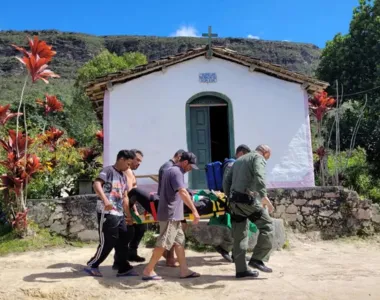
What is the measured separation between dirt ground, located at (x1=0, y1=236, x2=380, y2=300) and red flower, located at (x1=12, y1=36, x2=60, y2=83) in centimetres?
333

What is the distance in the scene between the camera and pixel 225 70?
10125 millimetres

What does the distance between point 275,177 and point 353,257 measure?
3.04 meters

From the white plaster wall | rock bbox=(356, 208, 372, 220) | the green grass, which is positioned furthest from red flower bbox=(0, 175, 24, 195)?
rock bbox=(356, 208, 372, 220)

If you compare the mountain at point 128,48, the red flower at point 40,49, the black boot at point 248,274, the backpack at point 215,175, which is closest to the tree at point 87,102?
the red flower at point 40,49

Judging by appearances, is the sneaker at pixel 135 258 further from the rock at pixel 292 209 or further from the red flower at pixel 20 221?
the rock at pixel 292 209

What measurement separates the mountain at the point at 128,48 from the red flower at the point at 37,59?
46312 mm

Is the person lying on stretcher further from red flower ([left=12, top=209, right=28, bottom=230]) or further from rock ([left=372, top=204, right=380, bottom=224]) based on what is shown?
rock ([left=372, top=204, right=380, bottom=224])

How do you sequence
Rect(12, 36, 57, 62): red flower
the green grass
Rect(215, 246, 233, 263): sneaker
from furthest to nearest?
Rect(12, 36, 57, 62): red flower, the green grass, Rect(215, 246, 233, 263): sneaker

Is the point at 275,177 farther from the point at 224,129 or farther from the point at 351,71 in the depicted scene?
the point at 351,71

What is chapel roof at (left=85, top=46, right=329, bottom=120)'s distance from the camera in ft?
31.5

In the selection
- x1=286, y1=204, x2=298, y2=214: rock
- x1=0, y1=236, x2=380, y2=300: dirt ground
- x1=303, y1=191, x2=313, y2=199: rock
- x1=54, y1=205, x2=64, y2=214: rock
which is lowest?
x1=0, y1=236, x2=380, y2=300: dirt ground

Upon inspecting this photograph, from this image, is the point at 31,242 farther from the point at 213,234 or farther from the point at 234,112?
the point at 234,112

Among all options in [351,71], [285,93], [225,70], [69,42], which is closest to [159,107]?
[225,70]

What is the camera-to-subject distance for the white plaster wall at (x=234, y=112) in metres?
9.67
